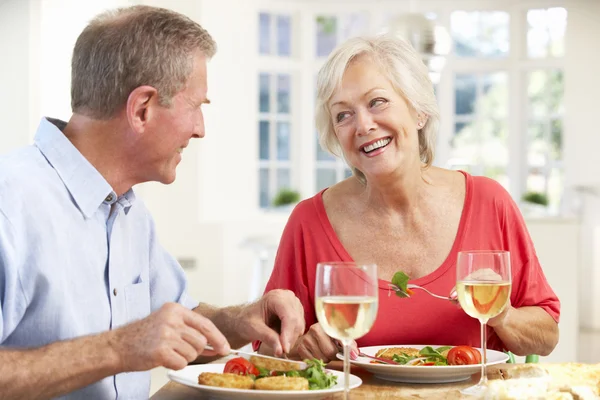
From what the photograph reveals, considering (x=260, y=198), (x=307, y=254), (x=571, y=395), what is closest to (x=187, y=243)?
(x=260, y=198)

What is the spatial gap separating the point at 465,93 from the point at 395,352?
730 centimetres

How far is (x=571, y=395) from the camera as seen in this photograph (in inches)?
47.6

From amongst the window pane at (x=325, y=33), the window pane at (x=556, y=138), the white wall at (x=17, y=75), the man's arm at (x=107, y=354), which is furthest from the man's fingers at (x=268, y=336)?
the window pane at (x=325, y=33)

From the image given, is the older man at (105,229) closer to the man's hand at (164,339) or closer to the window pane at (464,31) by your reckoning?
the man's hand at (164,339)

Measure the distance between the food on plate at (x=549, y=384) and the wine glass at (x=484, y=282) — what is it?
0.51ft

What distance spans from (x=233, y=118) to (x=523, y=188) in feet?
9.89

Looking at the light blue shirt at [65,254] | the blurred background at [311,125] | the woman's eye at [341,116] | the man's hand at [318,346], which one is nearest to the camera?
the light blue shirt at [65,254]

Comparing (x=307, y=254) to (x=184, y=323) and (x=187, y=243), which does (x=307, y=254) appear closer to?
(x=184, y=323)

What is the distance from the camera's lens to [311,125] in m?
8.84

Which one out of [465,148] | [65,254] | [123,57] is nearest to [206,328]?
[65,254]


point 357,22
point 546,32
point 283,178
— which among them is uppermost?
point 357,22

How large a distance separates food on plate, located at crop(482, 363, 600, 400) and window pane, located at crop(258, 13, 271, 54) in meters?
7.52

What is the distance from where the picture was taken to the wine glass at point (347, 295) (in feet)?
4.27

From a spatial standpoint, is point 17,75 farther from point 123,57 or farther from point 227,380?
point 227,380
